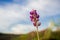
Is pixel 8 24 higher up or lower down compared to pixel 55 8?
lower down

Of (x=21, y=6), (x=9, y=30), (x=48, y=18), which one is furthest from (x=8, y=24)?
(x=48, y=18)

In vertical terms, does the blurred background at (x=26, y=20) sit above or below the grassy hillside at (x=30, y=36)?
above

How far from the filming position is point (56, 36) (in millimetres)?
1297

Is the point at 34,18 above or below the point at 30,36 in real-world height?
above

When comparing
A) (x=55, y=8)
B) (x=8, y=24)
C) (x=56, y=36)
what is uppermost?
(x=55, y=8)

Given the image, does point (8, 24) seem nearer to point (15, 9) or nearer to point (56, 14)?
point (15, 9)

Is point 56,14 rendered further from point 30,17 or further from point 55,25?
point 30,17

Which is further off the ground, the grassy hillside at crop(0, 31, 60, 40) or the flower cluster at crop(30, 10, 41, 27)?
the flower cluster at crop(30, 10, 41, 27)

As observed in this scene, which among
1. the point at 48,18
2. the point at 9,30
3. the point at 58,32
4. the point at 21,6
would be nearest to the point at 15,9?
the point at 21,6

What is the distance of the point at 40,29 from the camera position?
1.30 metres

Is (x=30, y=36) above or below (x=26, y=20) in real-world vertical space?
below

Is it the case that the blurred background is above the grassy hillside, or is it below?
above

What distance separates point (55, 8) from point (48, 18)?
10 cm

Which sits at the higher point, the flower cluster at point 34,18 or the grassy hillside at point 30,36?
the flower cluster at point 34,18
